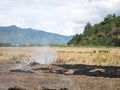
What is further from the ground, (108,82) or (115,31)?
(115,31)

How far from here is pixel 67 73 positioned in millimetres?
56188

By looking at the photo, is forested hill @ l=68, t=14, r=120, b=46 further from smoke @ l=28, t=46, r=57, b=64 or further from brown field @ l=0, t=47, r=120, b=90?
brown field @ l=0, t=47, r=120, b=90

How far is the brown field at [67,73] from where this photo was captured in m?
40.6

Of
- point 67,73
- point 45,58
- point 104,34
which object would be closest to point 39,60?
point 45,58

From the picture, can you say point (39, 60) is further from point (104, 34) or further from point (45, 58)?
point (104, 34)

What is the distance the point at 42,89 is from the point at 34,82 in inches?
379

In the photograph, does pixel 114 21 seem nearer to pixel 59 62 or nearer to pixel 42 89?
pixel 59 62

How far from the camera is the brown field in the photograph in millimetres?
40625

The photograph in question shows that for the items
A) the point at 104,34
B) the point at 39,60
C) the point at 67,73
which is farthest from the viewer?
the point at 104,34

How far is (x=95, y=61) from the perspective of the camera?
73.1 m

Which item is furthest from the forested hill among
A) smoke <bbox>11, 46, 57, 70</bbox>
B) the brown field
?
the brown field

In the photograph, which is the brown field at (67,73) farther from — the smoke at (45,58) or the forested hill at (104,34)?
the forested hill at (104,34)

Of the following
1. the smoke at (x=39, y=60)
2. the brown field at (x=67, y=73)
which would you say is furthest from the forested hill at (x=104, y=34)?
the brown field at (x=67, y=73)

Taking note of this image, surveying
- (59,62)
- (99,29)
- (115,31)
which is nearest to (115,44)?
(115,31)
